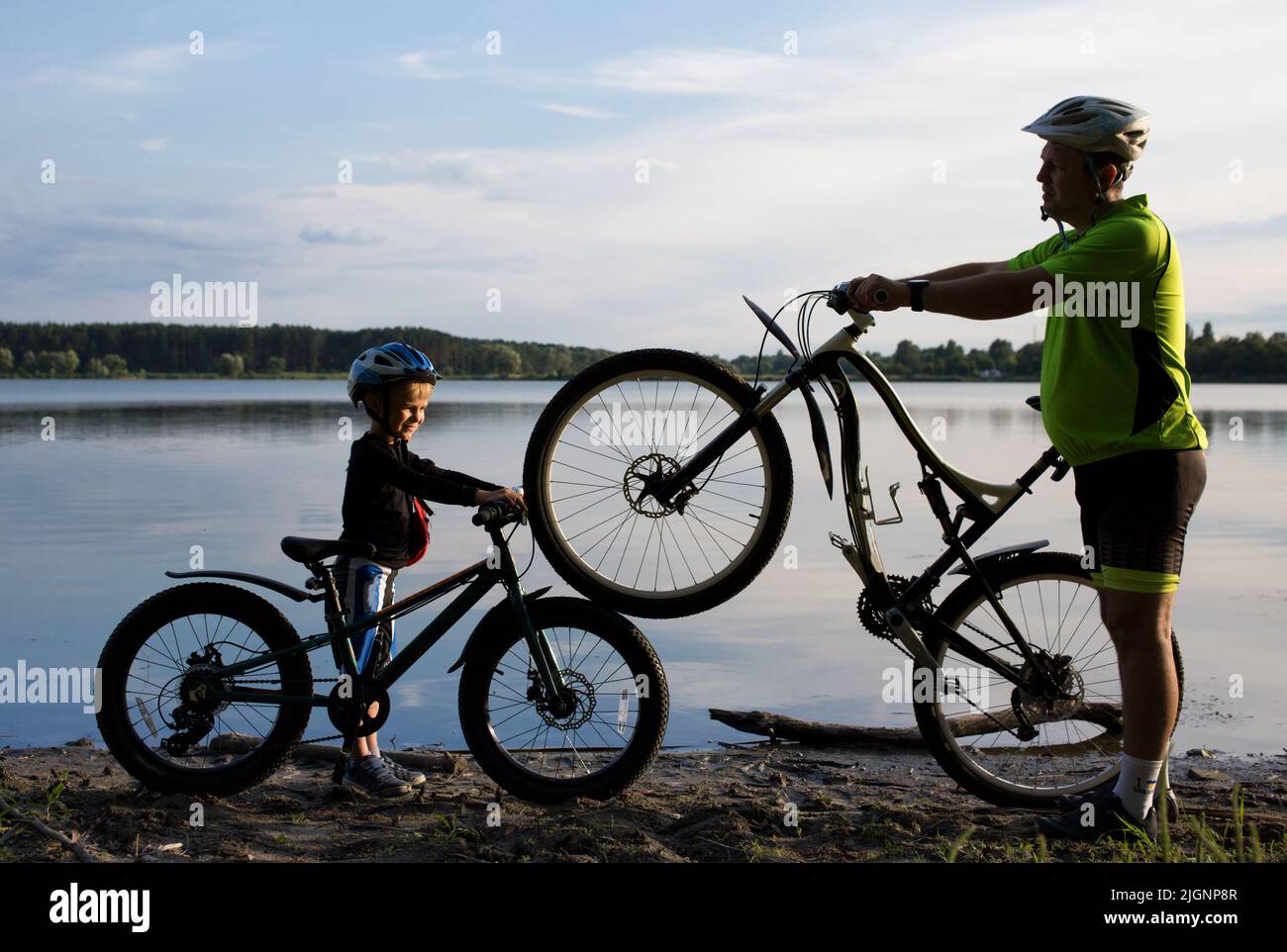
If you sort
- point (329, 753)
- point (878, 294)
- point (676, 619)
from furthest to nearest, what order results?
point (676, 619)
point (329, 753)
point (878, 294)

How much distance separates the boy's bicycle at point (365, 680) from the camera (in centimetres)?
476

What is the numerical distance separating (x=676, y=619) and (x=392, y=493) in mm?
4812

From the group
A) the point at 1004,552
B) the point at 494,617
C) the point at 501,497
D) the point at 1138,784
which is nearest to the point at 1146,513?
the point at 1004,552

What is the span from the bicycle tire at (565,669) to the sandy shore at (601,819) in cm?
9

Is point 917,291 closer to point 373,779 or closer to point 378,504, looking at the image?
point 378,504

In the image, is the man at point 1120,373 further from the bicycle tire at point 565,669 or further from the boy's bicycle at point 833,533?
the bicycle tire at point 565,669

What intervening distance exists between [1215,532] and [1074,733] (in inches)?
340

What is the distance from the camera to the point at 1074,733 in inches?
225

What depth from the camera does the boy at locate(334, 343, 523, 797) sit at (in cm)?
504

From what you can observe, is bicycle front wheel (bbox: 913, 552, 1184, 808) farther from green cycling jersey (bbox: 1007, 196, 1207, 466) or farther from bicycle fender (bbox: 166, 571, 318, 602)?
bicycle fender (bbox: 166, 571, 318, 602)

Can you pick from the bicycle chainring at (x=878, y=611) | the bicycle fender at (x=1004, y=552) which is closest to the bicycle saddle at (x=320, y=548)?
the bicycle chainring at (x=878, y=611)

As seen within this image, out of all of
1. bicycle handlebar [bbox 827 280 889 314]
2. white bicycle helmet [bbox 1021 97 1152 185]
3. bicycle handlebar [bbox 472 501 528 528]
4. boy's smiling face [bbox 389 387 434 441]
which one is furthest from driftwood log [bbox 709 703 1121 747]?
white bicycle helmet [bbox 1021 97 1152 185]

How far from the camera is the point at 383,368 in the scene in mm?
5051
